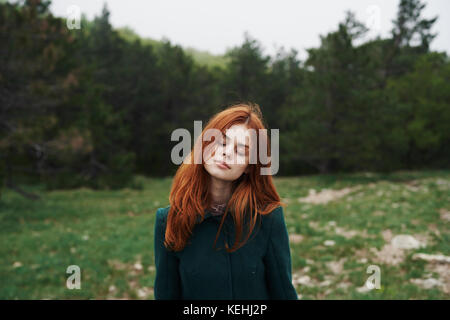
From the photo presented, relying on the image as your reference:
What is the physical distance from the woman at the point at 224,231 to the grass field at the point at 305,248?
2.64 m

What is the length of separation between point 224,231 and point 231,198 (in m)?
0.16

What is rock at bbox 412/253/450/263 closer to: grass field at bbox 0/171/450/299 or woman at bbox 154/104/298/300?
grass field at bbox 0/171/450/299

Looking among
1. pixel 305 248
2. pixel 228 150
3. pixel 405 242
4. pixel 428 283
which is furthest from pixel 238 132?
pixel 405 242

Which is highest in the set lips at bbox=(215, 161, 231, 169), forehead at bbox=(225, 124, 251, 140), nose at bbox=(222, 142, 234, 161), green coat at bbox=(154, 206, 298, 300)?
forehead at bbox=(225, 124, 251, 140)

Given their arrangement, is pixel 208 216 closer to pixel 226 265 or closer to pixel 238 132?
pixel 226 265

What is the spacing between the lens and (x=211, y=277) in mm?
1593

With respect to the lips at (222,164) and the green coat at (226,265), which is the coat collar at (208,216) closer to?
the green coat at (226,265)

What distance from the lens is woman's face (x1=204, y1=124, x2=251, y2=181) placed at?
5.41ft

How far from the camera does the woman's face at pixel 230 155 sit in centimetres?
165

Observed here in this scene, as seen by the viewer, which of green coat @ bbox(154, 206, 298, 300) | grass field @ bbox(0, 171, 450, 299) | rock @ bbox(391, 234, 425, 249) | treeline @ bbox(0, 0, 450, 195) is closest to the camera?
green coat @ bbox(154, 206, 298, 300)

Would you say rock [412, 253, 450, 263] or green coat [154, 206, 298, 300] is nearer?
green coat [154, 206, 298, 300]

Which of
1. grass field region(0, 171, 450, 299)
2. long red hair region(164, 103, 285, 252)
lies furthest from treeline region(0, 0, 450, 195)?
grass field region(0, 171, 450, 299)

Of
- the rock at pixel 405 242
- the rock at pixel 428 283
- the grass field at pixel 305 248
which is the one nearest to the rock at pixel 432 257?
the grass field at pixel 305 248
